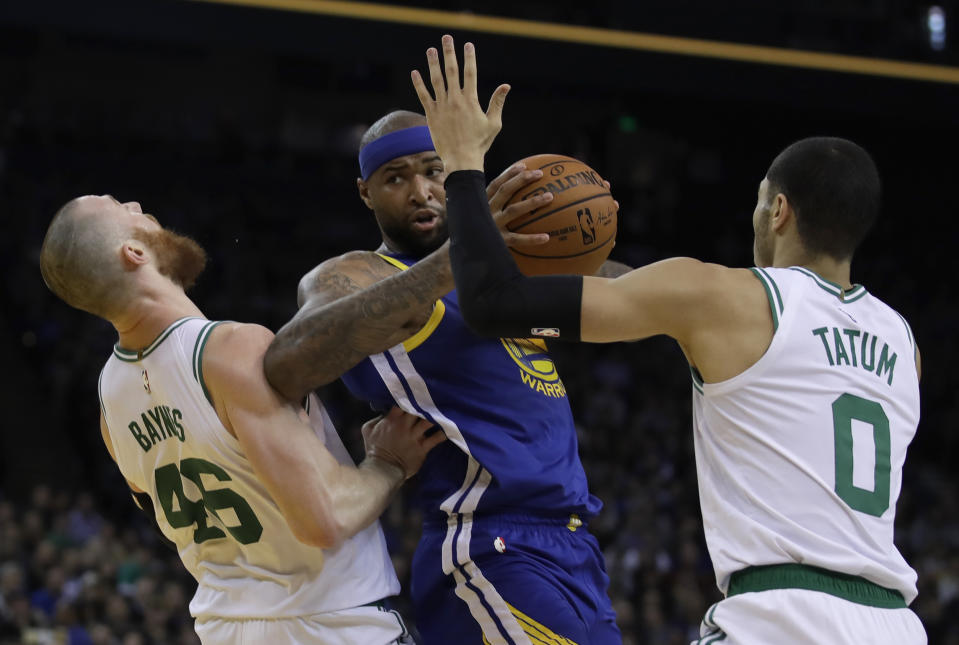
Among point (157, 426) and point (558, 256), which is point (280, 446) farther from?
point (558, 256)

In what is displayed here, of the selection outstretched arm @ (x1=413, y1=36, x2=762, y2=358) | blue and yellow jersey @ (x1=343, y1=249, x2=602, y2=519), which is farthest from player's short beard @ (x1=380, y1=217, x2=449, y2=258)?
outstretched arm @ (x1=413, y1=36, x2=762, y2=358)

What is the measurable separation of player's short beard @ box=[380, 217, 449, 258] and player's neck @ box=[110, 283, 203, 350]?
76 cm

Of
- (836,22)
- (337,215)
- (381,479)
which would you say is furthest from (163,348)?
(337,215)

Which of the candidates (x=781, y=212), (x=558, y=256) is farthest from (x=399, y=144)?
(x=781, y=212)

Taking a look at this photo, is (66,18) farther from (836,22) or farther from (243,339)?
(243,339)

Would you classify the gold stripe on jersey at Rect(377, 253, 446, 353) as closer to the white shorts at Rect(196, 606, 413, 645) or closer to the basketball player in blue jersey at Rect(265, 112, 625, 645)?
the basketball player in blue jersey at Rect(265, 112, 625, 645)

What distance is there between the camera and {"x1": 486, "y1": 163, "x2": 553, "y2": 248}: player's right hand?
9.87 feet

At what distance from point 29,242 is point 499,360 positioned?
1316cm

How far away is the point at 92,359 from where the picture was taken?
43.9ft

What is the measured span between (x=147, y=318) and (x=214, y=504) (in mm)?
534

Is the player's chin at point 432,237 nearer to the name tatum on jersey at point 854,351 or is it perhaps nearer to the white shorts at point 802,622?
the name tatum on jersey at point 854,351

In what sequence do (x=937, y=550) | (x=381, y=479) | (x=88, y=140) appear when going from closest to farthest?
(x=381, y=479)
(x=937, y=550)
(x=88, y=140)

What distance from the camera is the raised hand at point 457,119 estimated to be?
287 cm

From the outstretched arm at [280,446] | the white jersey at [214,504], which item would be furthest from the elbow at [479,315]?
the white jersey at [214,504]
